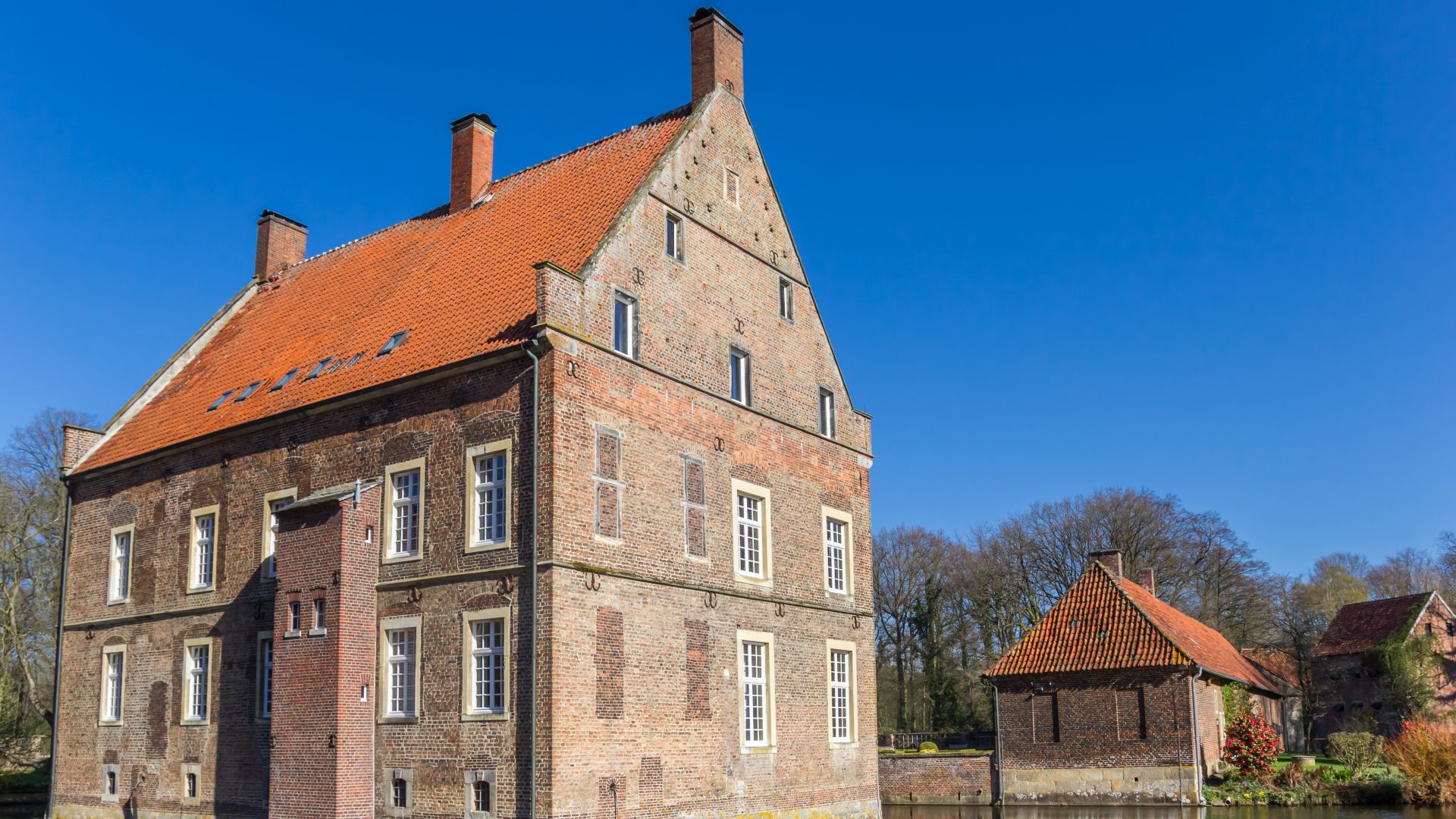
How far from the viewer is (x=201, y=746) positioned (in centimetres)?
2345

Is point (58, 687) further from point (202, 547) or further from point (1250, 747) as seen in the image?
point (1250, 747)

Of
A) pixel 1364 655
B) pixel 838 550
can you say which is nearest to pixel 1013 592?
pixel 1364 655

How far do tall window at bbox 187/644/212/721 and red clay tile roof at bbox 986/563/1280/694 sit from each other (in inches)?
849

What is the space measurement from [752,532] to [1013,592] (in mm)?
35746

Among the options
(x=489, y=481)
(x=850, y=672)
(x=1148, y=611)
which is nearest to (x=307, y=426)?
(x=489, y=481)

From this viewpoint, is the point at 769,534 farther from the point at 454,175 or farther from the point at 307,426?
the point at 454,175

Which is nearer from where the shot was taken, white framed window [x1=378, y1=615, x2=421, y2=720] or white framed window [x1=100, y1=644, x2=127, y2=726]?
white framed window [x1=378, y1=615, x2=421, y2=720]

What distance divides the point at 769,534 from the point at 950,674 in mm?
33566

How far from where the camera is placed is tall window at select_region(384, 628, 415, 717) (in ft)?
66.5

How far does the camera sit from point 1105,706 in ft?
110

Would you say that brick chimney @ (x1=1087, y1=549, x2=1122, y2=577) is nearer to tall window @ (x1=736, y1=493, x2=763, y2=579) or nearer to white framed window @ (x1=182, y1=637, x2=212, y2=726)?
tall window @ (x1=736, y1=493, x2=763, y2=579)

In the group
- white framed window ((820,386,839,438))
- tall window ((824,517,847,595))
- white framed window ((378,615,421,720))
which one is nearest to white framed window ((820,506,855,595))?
tall window ((824,517,847,595))

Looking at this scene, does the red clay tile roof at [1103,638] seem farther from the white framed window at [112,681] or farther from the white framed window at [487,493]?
the white framed window at [112,681]

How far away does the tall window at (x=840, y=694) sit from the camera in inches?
993
